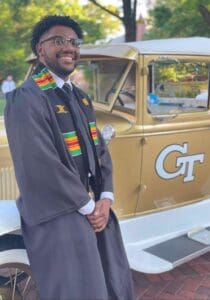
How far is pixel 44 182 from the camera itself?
84.7 inches

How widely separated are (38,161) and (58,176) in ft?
0.41

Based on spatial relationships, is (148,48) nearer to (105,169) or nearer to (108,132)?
(108,132)

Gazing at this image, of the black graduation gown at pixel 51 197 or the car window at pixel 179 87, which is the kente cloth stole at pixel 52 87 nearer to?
the black graduation gown at pixel 51 197

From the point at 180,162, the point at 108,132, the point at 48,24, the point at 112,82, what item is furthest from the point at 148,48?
the point at 48,24

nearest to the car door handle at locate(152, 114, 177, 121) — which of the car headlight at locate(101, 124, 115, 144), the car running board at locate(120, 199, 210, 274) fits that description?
the car headlight at locate(101, 124, 115, 144)

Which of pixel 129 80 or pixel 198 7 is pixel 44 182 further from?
pixel 198 7

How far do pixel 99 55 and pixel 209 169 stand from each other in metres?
1.36

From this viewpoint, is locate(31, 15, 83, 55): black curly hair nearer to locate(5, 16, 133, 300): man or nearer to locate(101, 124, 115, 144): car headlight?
locate(5, 16, 133, 300): man

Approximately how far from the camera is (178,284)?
137 inches

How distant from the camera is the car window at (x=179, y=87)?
3.51 m

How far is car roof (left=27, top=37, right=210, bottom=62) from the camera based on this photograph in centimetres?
315

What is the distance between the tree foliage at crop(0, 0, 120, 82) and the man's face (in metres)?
8.03

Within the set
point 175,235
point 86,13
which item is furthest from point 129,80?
point 86,13

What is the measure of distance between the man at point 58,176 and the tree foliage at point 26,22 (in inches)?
318
